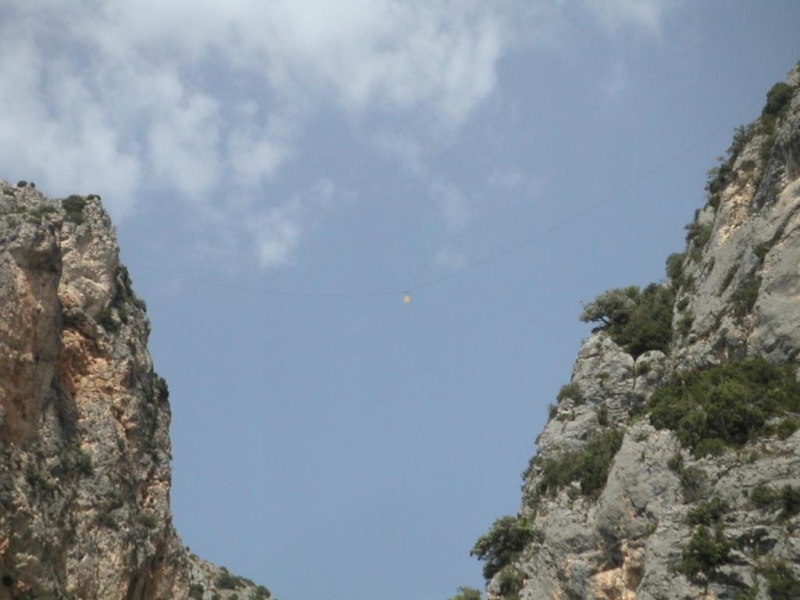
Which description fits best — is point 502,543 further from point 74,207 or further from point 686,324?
point 74,207

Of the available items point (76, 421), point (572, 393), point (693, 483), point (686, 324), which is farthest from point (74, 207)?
point (693, 483)

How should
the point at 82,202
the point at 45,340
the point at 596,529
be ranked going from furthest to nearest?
the point at 82,202 → the point at 45,340 → the point at 596,529

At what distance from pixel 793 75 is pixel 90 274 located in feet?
114

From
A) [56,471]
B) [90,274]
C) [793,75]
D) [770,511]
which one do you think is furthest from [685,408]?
[90,274]

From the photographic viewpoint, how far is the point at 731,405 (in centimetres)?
3888

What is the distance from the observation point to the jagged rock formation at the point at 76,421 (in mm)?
43344

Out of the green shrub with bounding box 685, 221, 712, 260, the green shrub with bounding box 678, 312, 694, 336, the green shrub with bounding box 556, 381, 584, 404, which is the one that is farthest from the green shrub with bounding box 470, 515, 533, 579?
the green shrub with bounding box 685, 221, 712, 260

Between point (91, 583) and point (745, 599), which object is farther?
point (91, 583)

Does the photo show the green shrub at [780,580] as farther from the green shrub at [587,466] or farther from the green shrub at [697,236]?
the green shrub at [697,236]

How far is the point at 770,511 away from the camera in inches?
1356

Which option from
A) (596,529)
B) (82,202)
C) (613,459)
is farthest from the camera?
(82,202)

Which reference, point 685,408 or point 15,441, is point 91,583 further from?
point 685,408

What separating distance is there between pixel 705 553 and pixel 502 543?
15356 mm

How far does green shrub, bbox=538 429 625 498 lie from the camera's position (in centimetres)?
4356
